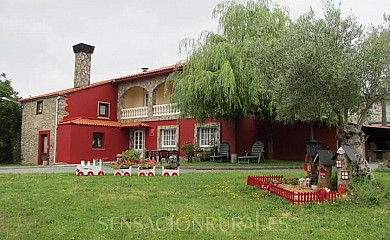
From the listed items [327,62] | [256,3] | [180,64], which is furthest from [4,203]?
[256,3]

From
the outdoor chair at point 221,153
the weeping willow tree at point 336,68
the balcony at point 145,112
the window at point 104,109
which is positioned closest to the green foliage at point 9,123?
the window at point 104,109

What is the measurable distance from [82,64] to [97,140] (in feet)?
20.2

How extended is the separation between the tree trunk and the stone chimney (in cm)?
2119

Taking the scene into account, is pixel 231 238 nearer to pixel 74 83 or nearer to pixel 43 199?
pixel 43 199

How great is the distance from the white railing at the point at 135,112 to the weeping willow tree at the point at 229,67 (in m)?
6.80

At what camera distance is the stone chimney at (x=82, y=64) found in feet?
89.1

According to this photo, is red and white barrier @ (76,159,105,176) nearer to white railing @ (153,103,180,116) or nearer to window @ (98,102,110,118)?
white railing @ (153,103,180,116)

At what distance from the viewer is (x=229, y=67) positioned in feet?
54.1

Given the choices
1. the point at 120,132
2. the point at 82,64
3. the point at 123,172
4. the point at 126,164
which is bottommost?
the point at 123,172

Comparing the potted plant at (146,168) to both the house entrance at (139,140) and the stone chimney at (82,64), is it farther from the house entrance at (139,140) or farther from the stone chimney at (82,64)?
the stone chimney at (82,64)

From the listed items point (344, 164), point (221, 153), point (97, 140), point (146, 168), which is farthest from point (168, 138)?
point (344, 164)

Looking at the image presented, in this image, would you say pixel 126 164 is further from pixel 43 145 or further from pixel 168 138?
pixel 43 145

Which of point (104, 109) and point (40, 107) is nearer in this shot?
point (40, 107)

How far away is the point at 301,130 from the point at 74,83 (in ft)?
50.2
